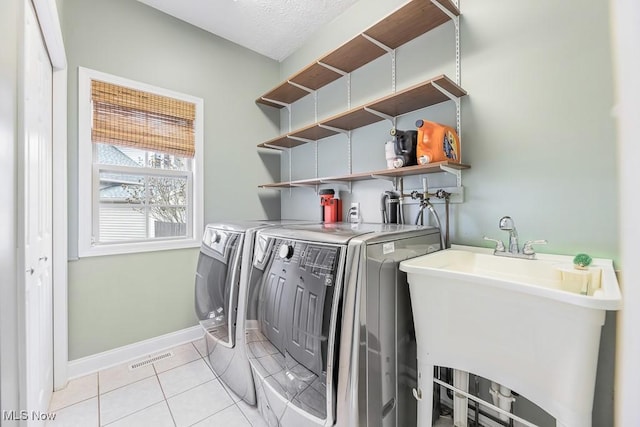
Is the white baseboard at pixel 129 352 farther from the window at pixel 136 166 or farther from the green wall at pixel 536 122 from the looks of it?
the green wall at pixel 536 122

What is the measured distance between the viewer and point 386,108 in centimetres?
191

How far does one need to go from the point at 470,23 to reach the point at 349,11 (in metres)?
1.15

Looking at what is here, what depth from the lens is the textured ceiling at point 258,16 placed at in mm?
2291

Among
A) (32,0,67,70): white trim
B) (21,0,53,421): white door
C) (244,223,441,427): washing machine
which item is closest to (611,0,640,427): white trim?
(244,223,441,427): washing machine

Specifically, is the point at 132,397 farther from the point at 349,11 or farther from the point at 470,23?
the point at 349,11

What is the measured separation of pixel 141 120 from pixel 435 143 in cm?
233

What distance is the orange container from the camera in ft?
5.05

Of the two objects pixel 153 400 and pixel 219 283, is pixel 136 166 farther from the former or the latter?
pixel 153 400

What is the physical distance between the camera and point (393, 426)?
1279 millimetres

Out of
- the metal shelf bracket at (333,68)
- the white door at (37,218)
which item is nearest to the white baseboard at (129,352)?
the white door at (37,218)

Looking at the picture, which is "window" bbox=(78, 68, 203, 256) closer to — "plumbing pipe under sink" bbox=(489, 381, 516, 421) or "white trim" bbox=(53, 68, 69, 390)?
"white trim" bbox=(53, 68, 69, 390)

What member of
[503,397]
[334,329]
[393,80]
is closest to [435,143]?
[393,80]

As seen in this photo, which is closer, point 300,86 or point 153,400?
point 153,400

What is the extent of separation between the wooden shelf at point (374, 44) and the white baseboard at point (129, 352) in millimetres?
2482
